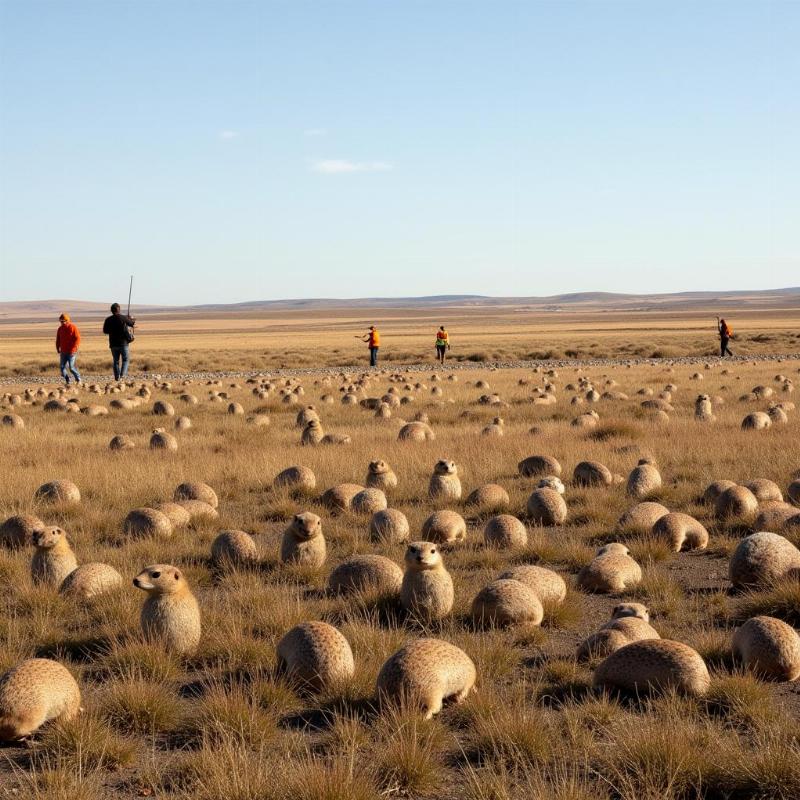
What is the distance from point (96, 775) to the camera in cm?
454

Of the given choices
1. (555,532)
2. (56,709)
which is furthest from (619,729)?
(555,532)

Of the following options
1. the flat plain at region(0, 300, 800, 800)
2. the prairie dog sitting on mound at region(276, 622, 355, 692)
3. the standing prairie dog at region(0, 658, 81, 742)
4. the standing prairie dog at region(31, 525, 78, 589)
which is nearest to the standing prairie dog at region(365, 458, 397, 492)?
the flat plain at region(0, 300, 800, 800)

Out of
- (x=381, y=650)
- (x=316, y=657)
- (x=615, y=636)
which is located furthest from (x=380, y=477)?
(x=316, y=657)

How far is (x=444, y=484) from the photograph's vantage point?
10945 mm

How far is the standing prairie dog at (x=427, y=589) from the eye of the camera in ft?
21.9

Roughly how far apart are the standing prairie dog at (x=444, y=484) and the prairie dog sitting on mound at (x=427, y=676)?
5453 millimetres

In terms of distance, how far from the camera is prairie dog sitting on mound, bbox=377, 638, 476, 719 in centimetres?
512

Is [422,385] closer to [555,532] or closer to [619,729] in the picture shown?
[555,532]

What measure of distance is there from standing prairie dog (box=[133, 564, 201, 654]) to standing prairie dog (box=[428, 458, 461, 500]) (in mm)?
5001

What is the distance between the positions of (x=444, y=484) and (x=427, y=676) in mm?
5814

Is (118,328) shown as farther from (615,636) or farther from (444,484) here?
(615,636)

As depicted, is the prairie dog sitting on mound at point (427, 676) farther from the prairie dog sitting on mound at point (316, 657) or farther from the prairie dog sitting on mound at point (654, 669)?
the prairie dog sitting on mound at point (654, 669)

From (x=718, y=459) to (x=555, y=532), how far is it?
4.41m

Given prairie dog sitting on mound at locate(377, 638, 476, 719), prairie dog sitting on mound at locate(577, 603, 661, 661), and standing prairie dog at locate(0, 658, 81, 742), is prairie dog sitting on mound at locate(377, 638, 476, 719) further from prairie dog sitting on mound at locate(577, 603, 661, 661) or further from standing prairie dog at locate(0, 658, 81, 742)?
standing prairie dog at locate(0, 658, 81, 742)
